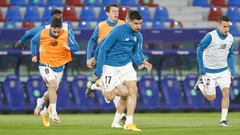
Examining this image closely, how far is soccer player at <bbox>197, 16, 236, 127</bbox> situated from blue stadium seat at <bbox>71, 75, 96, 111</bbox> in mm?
8770

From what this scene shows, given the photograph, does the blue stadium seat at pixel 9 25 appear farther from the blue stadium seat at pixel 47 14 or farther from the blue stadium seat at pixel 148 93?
the blue stadium seat at pixel 148 93

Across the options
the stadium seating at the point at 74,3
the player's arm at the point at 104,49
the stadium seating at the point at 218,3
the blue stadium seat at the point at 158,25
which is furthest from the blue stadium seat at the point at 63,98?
the player's arm at the point at 104,49

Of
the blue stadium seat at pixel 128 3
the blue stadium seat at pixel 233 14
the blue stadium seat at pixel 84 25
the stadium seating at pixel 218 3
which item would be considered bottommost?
the blue stadium seat at pixel 84 25

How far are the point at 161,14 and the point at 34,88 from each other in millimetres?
5671

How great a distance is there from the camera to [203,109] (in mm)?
32312

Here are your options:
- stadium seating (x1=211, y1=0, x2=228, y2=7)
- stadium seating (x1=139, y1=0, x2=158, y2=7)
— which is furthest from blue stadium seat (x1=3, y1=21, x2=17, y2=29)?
stadium seating (x1=211, y1=0, x2=228, y2=7)

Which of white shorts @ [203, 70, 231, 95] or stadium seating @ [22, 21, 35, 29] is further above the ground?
stadium seating @ [22, 21, 35, 29]

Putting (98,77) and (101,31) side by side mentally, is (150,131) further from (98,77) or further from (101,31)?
(101,31)

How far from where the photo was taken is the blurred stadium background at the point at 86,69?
3120 centimetres

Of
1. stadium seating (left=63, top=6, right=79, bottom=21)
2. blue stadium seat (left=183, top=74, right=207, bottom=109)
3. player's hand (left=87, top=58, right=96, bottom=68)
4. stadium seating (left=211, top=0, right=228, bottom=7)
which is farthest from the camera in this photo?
stadium seating (left=211, top=0, right=228, bottom=7)

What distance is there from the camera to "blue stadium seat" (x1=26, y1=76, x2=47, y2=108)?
31.2 m

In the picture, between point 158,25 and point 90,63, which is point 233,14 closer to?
point 158,25

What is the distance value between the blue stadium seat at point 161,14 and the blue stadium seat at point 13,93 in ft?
19.0

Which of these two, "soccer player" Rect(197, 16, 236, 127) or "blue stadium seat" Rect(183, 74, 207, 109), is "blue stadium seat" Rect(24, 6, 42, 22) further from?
"soccer player" Rect(197, 16, 236, 127)
